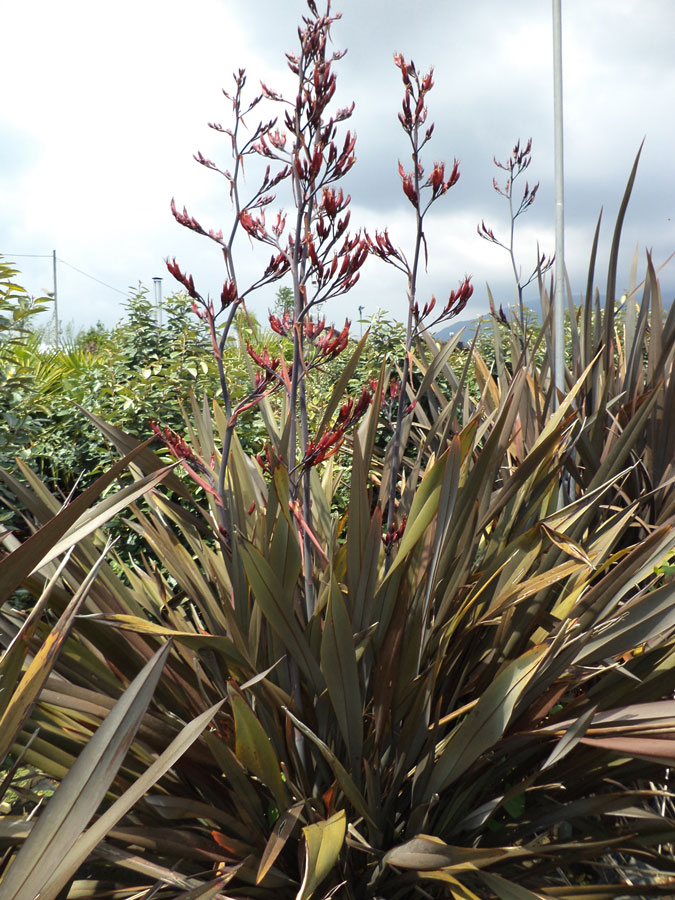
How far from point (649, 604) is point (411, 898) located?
72cm

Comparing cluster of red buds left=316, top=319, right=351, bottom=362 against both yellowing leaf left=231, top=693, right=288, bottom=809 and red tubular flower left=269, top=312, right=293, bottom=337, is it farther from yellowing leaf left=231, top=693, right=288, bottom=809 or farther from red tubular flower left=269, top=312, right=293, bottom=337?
yellowing leaf left=231, top=693, right=288, bottom=809

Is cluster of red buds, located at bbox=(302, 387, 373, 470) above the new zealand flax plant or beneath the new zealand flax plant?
above

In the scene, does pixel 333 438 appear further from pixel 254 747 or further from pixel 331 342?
pixel 254 747

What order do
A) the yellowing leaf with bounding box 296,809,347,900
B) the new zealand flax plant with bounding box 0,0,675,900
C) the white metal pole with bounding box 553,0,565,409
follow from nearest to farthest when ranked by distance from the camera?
the yellowing leaf with bounding box 296,809,347,900 → the new zealand flax plant with bounding box 0,0,675,900 → the white metal pole with bounding box 553,0,565,409

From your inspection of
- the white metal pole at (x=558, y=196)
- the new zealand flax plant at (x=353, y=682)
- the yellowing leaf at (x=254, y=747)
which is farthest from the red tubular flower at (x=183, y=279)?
the white metal pole at (x=558, y=196)

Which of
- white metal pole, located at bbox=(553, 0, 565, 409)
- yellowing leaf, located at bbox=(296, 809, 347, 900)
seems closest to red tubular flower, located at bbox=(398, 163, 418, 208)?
white metal pole, located at bbox=(553, 0, 565, 409)

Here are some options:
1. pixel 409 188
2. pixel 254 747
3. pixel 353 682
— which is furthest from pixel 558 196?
pixel 254 747

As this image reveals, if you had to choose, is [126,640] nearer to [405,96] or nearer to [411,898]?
[411,898]

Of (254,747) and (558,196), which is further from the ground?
(558,196)

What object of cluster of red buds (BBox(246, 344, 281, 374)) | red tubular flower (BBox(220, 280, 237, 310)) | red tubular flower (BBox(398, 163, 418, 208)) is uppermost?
red tubular flower (BBox(398, 163, 418, 208))

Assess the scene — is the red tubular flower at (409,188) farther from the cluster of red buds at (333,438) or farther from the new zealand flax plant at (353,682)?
the cluster of red buds at (333,438)

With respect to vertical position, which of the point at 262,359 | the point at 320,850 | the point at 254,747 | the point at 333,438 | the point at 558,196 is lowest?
the point at 320,850

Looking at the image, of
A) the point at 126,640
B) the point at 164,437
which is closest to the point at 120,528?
the point at 126,640

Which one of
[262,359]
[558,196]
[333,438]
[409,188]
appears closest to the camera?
[333,438]
